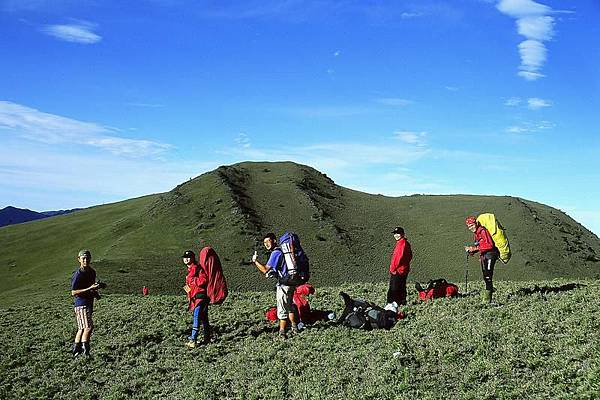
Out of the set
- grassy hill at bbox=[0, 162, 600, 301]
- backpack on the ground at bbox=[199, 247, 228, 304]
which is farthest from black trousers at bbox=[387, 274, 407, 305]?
grassy hill at bbox=[0, 162, 600, 301]

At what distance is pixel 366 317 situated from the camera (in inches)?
705

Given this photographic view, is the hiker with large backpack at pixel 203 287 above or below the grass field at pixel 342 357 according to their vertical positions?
above

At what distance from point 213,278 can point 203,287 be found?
1.61 ft

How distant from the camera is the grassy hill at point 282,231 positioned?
8206 cm

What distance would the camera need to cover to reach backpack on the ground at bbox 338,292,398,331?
1764 centimetres

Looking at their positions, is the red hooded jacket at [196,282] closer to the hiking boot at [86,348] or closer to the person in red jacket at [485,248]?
the hiking boot at [86,348]

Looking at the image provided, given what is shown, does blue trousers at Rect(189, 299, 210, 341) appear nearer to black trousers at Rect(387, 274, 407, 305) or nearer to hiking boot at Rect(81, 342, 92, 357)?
hiking boot at Rect(81, 342, 92, 357)

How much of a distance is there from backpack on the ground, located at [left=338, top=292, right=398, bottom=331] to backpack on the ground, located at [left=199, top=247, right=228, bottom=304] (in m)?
4.15

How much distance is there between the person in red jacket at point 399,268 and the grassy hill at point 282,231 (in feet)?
147

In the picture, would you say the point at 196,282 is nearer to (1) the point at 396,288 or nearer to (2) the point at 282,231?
(1) the point at 396,288

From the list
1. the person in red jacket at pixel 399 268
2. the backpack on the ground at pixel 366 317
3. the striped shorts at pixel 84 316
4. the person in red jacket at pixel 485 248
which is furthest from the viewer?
the person in red jacket at pixel 399 268

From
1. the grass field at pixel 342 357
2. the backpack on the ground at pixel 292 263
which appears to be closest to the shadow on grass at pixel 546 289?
the grass field at pixel 342 357

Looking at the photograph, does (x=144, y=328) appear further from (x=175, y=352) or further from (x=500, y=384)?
(x=500, y=384)

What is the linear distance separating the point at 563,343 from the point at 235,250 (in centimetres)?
7690
